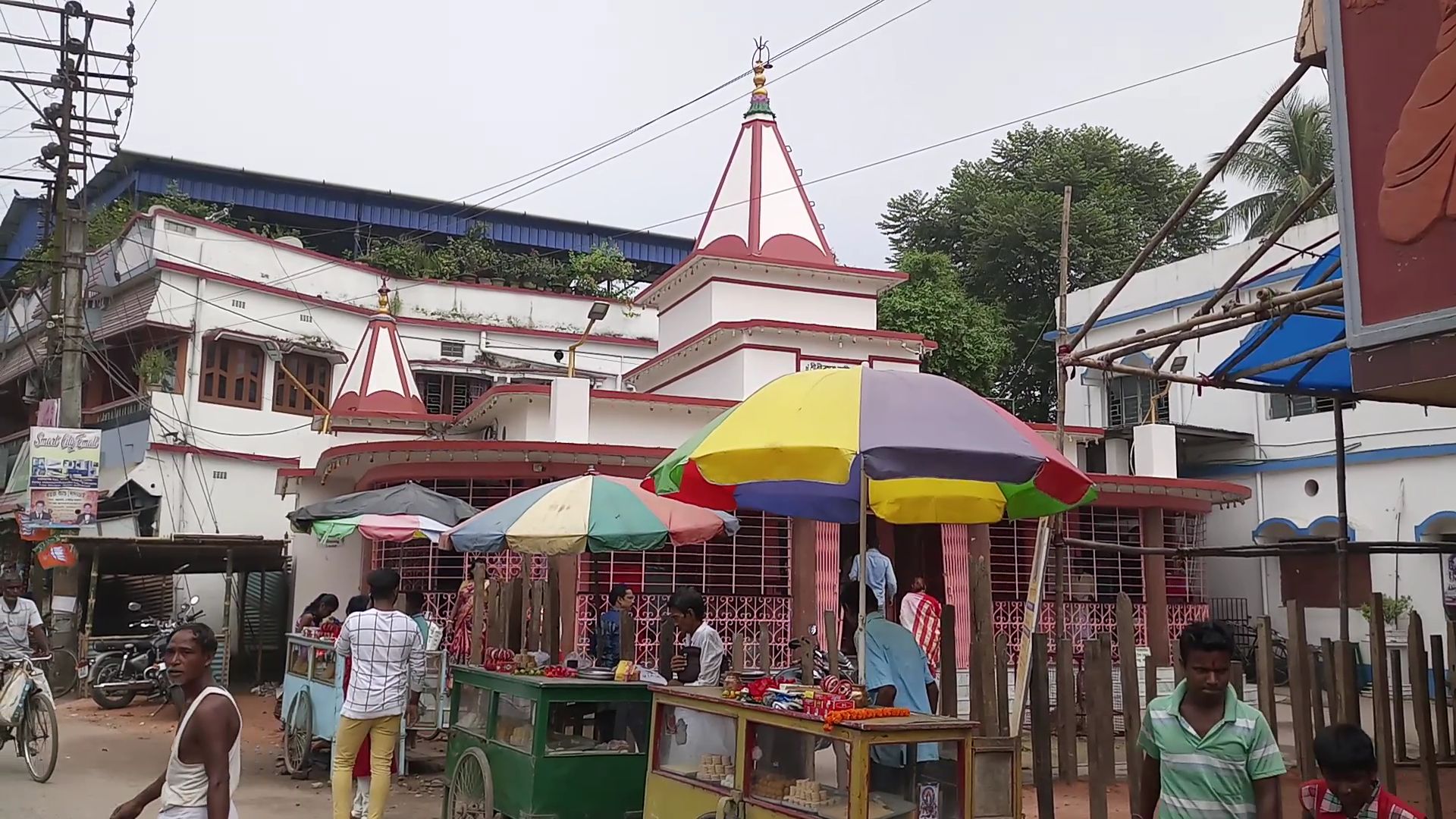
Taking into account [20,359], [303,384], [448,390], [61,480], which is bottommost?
[61,480]

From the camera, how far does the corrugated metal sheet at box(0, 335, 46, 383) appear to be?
26.5 metres

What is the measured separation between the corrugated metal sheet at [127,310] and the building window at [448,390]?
19.0 ft

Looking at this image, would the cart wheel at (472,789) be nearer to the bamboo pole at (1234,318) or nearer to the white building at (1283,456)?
the bamboo pole at (1234,318)

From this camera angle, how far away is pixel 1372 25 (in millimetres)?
4449

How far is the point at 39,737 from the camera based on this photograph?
10.1 m

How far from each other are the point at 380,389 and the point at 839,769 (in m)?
Result: 16.3

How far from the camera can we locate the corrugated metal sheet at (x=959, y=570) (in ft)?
52.9

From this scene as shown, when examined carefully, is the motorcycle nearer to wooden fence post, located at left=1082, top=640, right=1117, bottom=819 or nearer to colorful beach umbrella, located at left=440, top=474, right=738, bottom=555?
colorful beach umbrella, located at left=440, top=474, right=738, bottom=555

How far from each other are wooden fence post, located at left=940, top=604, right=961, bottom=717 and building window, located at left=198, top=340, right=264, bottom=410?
18.5m

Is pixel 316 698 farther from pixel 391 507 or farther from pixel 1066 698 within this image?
pixel 1066 698

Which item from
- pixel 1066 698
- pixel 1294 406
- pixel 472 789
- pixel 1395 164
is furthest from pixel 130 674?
pixel 1294 406

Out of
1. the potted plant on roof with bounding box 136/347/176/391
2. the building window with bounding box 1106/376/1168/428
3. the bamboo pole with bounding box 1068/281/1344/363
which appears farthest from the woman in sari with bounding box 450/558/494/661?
the building window with bounding box 1106/376/1168/428

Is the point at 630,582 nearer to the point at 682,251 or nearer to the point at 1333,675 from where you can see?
the point at 1333,675

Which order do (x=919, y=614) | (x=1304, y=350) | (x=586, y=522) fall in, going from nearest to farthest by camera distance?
1. (x=1304, y=350)
2. (x=586, y=522)
3. (x=919, y=614)
